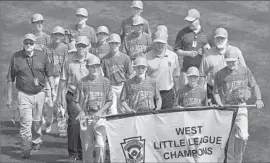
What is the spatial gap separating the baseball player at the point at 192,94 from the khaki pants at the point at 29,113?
2.79m

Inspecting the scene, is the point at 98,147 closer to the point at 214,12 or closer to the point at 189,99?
the point at 189,99

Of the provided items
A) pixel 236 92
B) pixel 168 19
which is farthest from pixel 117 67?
pixel 168 19

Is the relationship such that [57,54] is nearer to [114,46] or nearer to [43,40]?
[43,40]

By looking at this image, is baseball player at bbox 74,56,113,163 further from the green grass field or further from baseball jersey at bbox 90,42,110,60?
the green grass field

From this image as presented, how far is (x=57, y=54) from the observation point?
1648 cm

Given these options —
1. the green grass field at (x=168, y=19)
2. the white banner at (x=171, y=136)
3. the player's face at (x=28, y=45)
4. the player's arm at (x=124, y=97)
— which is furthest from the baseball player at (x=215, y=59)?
the player's face at (x=28, y=45)

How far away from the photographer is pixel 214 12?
24.0m

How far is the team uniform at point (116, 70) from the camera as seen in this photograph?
50.4 feet

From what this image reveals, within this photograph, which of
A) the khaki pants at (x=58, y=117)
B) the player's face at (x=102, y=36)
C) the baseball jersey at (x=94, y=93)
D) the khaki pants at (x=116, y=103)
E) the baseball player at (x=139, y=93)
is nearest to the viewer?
the baseball jersey at (x=94, y=93)

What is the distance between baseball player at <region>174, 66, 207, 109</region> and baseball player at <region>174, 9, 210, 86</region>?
1.84 metres

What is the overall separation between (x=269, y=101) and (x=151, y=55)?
386 centimetres

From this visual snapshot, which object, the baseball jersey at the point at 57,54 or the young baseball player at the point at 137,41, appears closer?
the baseball jersey at the point at 57,54

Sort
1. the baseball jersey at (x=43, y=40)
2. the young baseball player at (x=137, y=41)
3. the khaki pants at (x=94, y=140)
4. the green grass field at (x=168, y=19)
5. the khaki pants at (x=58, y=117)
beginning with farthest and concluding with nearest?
the green grass field at (x=168, y=19) < the young baseball player at (x=137, y=41) < the baseball jersey at (x=43, y=40) < the khaki pants at (x=58, y=117) < the khaki pants at (x=94, y=140)

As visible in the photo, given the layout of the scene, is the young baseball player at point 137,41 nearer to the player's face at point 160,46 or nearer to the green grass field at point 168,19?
the player's face at point 160,46
